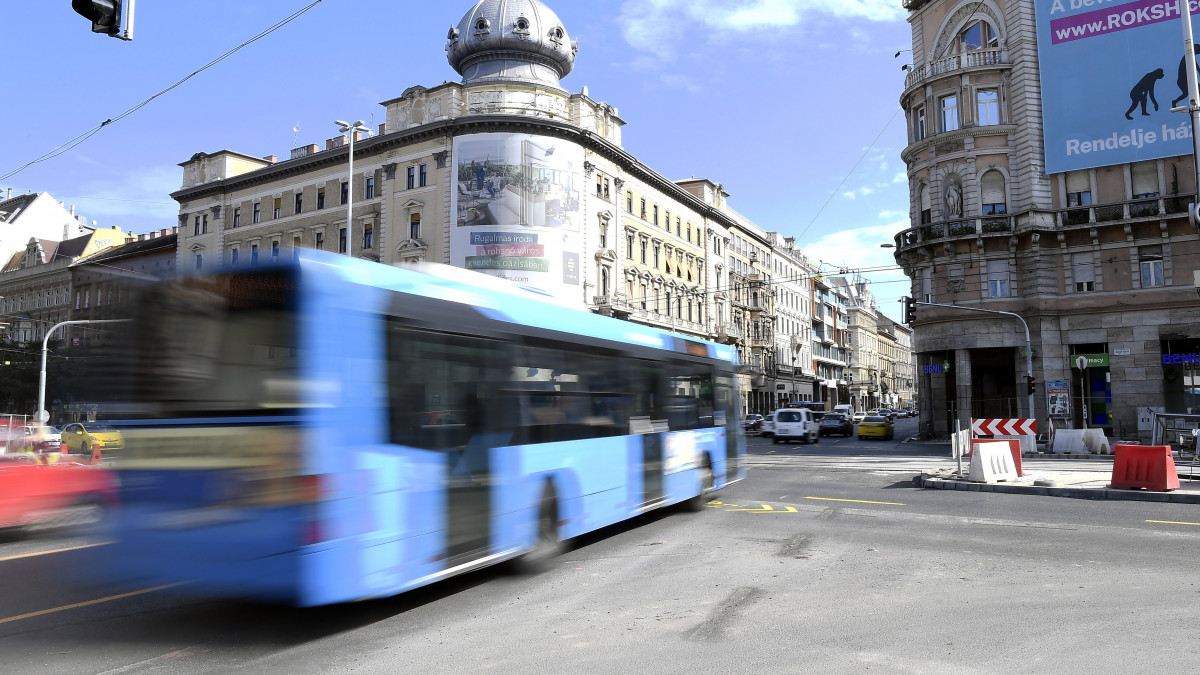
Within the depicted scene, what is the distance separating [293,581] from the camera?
5668 millimetres

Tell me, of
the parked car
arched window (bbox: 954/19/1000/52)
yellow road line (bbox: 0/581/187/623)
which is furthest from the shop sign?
yellow road line (bbox: 0/581/187/623)

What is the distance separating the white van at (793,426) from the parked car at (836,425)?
9099mm

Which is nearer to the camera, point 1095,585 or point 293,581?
point 293,581

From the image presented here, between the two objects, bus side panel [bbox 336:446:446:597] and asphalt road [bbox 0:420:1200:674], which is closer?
asphalt road [bbox 0:420:1200:674]

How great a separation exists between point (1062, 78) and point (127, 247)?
230 ft

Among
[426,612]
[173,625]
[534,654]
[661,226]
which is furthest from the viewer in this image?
[661,226]

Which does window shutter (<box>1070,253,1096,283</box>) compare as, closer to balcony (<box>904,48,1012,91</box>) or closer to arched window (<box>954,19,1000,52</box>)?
balcony (<box>904,48,1012,91</box>)

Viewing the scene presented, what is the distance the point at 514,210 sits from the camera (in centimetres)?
4584

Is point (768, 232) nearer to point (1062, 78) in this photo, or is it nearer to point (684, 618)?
point (1062, 78)

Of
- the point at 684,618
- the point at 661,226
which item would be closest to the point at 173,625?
the point at 684,618

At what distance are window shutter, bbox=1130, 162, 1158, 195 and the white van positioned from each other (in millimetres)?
17775

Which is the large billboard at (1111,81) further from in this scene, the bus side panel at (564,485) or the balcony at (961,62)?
the bus side panel at (564,485)

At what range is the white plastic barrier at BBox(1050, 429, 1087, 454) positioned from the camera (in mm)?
27750

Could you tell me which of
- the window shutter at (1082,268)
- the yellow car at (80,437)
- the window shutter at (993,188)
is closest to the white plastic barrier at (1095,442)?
the window shutter at (1082,268)
